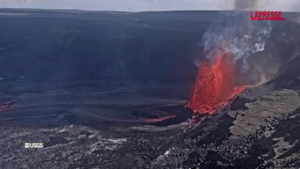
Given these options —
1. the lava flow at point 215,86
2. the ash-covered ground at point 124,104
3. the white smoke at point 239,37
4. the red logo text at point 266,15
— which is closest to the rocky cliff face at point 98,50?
the ash-covered ground at point 124,104

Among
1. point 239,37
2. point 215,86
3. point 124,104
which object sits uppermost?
point 239,37

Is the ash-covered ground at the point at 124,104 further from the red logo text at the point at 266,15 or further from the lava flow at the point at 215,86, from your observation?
the red logo text at the point at 266,15


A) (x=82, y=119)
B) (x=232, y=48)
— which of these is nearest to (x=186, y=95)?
(x=232, y=48)

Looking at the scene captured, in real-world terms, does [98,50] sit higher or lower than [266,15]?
lower

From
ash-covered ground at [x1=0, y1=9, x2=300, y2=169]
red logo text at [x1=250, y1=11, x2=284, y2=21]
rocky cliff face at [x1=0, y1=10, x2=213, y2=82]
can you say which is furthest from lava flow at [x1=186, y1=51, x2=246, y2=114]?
rocky cliff face at [x1=0, y1=10, x2=213, y2=82]

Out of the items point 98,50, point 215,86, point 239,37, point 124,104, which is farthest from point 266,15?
point 98,50

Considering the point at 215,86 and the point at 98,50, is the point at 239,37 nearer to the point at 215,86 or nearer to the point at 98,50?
the point at 215,86

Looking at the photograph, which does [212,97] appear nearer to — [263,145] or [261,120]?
[261,120]
